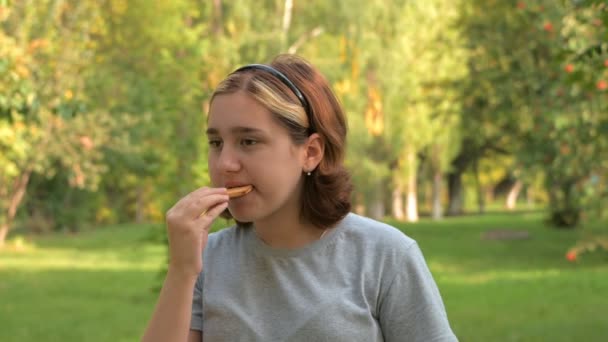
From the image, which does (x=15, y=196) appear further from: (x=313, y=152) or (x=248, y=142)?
(x=248, y=142)

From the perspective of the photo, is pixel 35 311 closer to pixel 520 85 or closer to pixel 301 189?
pixel 520 85

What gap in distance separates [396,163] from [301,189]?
1583 inches

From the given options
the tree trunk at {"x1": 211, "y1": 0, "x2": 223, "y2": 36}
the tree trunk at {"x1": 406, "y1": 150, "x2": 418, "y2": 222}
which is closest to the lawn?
the tree trunk at {"x1": 211, "y1": 0, "x2": 223, "y2": 36}

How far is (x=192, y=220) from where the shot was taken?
7.65 feet

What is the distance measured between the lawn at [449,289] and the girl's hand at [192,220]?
32.5 ft

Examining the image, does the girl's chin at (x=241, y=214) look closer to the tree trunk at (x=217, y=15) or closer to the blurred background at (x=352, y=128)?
the blurred background at (x=352, y=128)

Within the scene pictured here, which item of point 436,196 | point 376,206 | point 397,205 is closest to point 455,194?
point 436,196

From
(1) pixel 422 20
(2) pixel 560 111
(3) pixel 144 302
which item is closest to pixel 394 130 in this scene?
(1) pixel 422 20

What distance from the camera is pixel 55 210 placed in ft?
129

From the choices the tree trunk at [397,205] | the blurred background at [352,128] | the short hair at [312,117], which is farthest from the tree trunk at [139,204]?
the short hair at [312,117]

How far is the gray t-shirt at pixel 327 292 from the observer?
2426 millimetres

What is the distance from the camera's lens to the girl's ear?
2.56 meters

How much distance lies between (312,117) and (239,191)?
0.26 m

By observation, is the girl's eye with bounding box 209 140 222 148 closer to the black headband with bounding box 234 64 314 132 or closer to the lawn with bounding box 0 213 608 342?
the black headband with bounding box 234 64 314 132
